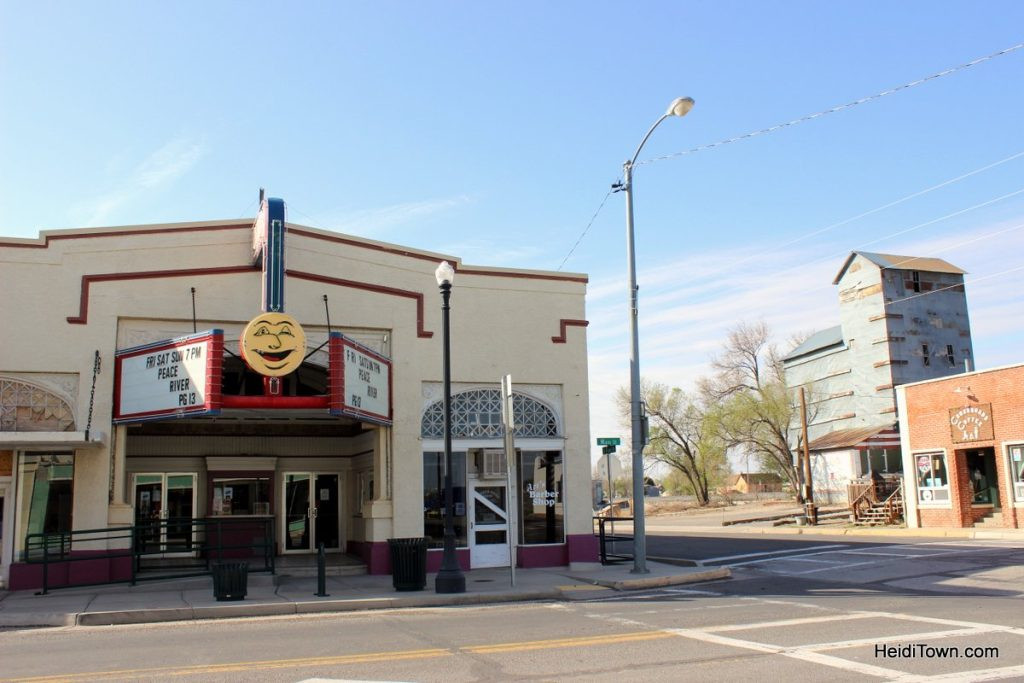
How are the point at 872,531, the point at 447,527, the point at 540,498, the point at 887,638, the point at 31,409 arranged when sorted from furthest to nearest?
the point at 872,531 → the point at 540,498 → the point at 31,409 → the point at 447,527 → the point at 887,638

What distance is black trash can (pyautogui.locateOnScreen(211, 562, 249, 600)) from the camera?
14.2 m

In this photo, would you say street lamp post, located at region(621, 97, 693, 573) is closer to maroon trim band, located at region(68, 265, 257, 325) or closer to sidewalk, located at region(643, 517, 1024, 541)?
maroon trim band, located at region(68, 265, 257, 325)

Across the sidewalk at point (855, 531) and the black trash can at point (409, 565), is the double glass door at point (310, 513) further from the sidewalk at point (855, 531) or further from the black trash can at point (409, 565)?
the sidewalk at point (855, 531)

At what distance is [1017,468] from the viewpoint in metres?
27.9

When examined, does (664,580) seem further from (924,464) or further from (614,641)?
(924,464)

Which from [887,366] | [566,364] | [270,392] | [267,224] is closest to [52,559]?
[270,392]

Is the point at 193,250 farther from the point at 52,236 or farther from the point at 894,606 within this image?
the point at 894,606

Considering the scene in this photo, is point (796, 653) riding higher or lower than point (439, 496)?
lower

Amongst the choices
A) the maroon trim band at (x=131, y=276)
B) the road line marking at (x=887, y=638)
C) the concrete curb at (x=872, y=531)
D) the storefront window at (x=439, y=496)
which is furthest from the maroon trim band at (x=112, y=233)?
the concrete curb at (x=872, y=531)

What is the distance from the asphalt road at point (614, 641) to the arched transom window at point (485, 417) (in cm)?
540

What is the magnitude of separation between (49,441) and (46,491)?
67.1 inches

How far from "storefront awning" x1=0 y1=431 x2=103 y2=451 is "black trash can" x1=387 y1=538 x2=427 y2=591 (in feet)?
19.7

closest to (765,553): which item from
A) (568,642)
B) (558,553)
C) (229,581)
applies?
(558,553)

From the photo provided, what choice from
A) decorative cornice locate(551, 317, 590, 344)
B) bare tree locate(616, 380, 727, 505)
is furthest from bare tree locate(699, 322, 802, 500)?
decorative cornice locate(551, 317, 590, 344)
